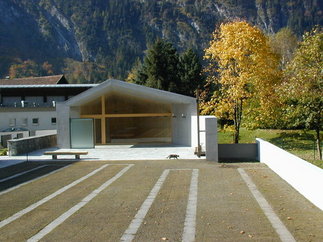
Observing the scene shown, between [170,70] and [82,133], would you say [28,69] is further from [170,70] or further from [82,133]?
[82,133]

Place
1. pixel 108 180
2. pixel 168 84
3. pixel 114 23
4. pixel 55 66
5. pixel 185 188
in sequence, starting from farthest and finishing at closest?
1. pixel 114 23
2. pixel 55 66
3. pixel 168 84
4. pixel 108 180
5. pixel 185 188

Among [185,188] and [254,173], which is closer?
[185,188]

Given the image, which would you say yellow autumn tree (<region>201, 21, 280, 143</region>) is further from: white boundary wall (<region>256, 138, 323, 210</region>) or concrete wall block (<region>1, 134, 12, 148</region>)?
concrete wall block (<region>1, 134, 12, 148</region>)

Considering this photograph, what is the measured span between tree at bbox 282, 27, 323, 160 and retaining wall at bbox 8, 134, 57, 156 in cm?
1264

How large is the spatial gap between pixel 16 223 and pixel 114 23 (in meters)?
195

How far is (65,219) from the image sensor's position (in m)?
9.19

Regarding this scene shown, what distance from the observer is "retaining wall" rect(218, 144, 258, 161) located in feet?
64.3

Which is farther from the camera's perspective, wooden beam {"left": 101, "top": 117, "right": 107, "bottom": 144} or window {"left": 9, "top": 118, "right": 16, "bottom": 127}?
window {"left": 9, "top": 118, "right": 16, "bottom": 127}

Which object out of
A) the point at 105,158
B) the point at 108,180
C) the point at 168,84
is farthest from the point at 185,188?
the point at 168,84

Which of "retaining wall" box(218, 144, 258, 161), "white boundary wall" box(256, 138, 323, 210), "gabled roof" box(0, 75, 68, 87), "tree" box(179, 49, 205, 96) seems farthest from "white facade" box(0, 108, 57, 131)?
"white boundary wall" box(256, 138, 323, 210)

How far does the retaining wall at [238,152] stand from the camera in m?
19.6

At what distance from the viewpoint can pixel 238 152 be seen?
64.7ft

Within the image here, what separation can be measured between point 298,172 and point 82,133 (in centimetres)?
1555

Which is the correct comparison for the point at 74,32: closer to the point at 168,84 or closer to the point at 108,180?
the point at 168,84
